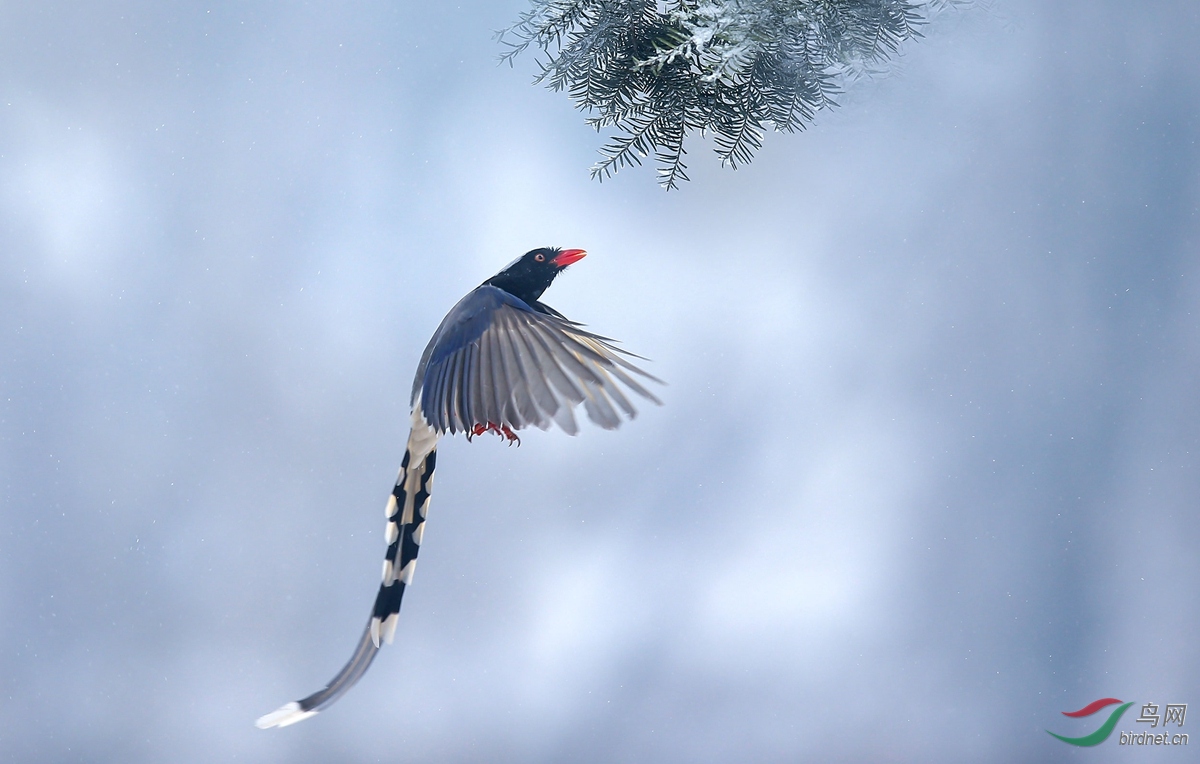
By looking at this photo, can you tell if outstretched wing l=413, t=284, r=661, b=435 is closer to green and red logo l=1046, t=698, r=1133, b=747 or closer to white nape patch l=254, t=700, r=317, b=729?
white nape patch l=254, t=700, r=317, b=729

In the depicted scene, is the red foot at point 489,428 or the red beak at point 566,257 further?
the red beak at point 566,257

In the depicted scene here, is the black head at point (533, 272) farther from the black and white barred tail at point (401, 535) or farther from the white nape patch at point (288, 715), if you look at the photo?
the white nape patch at point (288, 715)

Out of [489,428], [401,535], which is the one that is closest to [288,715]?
[401,535]

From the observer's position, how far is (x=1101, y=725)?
137 centimetres

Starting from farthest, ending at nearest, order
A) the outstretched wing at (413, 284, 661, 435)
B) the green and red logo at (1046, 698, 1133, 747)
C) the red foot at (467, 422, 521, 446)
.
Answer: the green and red logo at (1046, 698, 1133, 747), the red foot at (467, 422, 521, 446), the outstretched wing at (413, 284, 661, 435)

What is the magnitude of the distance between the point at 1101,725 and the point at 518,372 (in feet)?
4.19

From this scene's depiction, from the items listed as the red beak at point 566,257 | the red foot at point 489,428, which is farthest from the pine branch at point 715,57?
the red foot at point 489,428

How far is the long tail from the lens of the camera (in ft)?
3.48

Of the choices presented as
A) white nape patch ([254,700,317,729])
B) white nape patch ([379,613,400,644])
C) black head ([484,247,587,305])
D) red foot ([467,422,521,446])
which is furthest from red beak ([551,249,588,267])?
white nape patch ([254,700,317,729])

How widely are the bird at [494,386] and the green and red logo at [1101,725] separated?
1.09 metres

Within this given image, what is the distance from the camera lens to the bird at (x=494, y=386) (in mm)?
759

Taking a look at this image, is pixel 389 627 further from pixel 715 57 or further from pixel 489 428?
pixel 715 57

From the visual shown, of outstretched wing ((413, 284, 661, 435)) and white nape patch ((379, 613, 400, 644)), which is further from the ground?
outstretched wing ((413, 284, 661, 435))

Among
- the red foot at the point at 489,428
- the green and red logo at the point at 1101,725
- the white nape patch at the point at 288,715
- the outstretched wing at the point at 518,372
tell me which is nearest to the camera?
the outstretched wing at the point at 518,372
